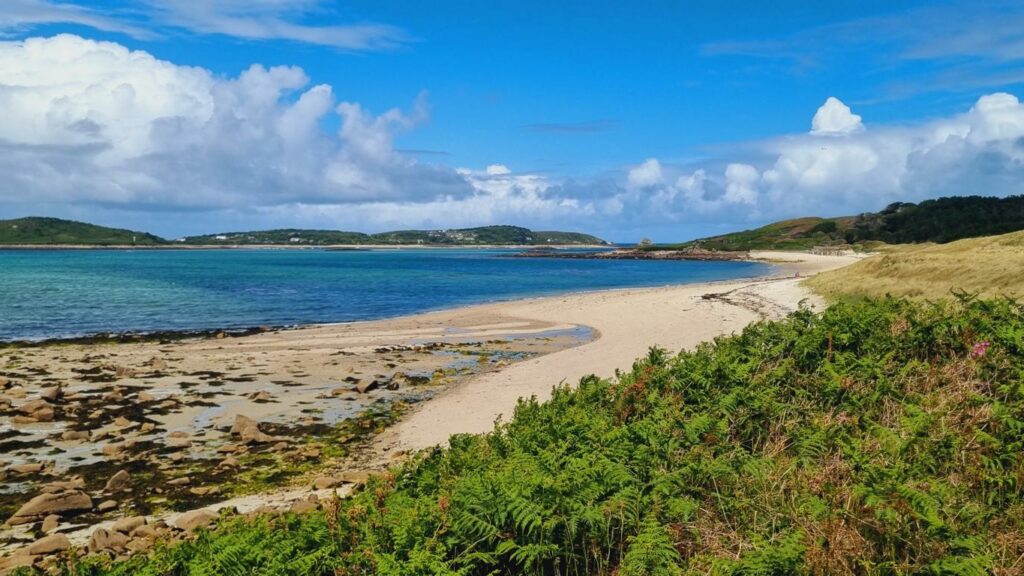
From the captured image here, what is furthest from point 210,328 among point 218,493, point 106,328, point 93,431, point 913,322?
point 913,322

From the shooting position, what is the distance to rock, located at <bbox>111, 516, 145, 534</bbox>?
10.6 meters

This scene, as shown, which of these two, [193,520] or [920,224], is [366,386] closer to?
[193,520]

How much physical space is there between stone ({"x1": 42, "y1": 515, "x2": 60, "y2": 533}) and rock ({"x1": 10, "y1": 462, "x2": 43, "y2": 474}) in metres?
3.38

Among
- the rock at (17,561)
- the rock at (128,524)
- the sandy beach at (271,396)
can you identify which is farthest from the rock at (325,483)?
the rock at (17,561)

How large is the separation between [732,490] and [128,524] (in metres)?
10.1

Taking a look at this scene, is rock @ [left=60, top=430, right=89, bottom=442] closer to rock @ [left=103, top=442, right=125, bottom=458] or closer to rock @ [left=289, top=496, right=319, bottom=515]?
rock @ [left=103, top=442, right=125, bottom=458]

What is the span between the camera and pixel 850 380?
954cm

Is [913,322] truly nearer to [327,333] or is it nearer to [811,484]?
[811,484]

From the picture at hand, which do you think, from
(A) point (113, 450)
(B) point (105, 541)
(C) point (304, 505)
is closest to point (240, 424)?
(A) point (113, 450)

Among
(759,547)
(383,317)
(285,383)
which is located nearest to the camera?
(759,547)

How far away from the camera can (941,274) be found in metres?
32.2

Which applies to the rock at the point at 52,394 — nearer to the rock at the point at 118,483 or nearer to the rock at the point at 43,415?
the rock at the point at 43,415

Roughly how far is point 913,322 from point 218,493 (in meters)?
13.8

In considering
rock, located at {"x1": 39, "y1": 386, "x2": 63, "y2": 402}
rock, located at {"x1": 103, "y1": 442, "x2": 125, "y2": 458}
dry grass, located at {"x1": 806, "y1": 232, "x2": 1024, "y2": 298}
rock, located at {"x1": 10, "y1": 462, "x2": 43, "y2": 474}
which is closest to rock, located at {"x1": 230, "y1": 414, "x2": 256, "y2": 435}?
rock, located at {"x1": 103, "y1": 442, "x2": 125, "y2": 458}
